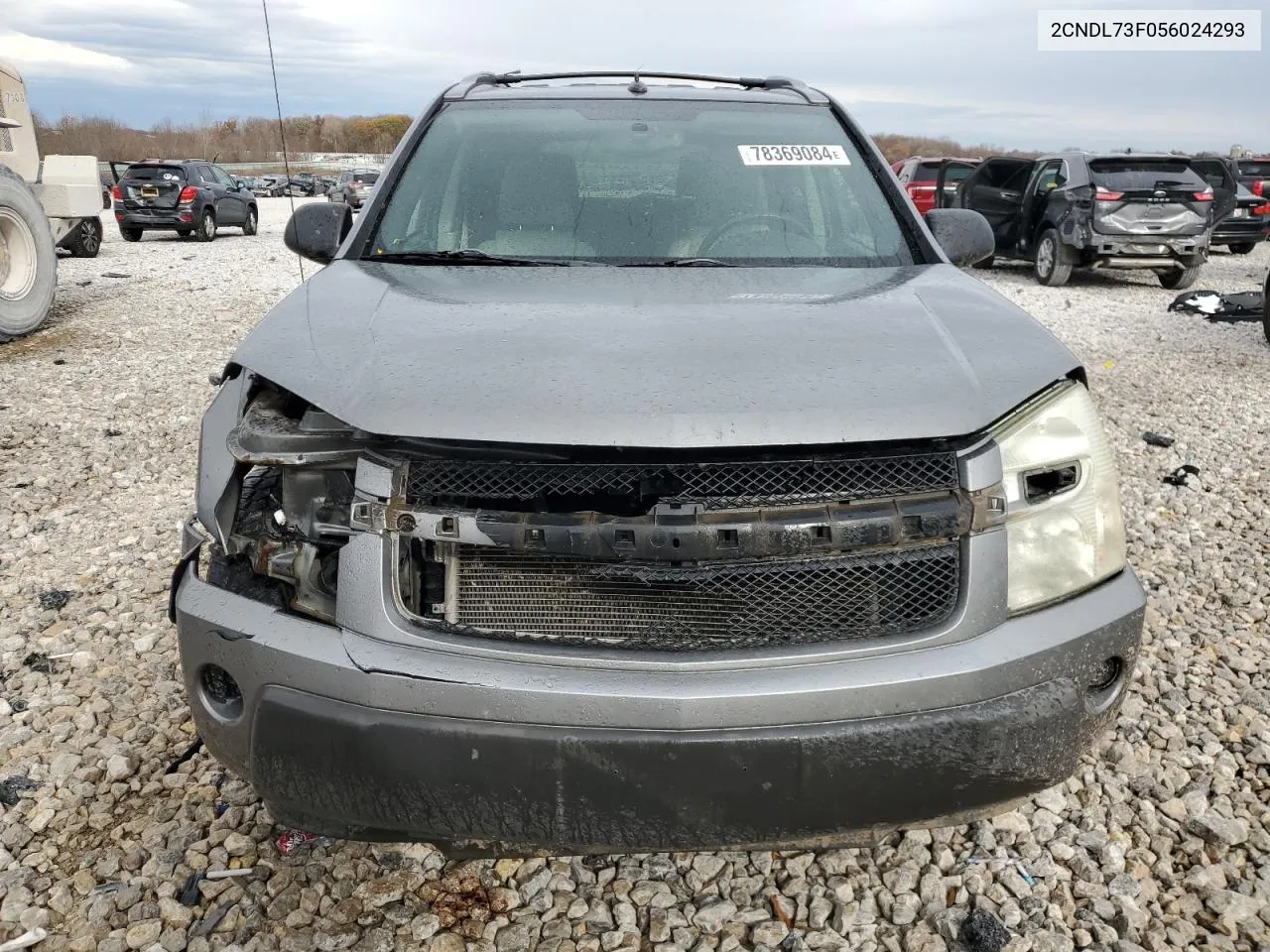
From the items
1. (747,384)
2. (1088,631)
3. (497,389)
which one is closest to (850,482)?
(747,384)

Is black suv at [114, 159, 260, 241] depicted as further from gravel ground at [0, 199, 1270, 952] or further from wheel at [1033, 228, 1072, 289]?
gravel ground at [0, 199, 1270, 952]

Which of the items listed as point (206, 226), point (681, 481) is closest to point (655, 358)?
point (681, 481)

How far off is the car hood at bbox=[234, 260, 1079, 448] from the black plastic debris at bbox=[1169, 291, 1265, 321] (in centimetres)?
945

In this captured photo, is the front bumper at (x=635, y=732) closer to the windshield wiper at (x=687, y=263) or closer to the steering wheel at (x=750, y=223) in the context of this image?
the windshield wiper at (x=687, y=263)

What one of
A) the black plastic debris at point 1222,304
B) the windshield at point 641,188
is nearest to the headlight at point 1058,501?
the windshield at point 641,188

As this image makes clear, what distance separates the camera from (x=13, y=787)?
8.27 ft

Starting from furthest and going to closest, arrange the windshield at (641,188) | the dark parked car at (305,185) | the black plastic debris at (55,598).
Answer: the dark parked car at (305,185)
the black plastic debris at (55,598)
the windshield at (641,188)

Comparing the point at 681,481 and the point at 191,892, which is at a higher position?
the point at 681,481

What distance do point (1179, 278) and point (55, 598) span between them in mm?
13080

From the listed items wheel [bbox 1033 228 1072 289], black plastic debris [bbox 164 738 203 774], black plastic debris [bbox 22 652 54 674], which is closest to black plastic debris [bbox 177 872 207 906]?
black plastic debris [bbox 164 738 203 774]

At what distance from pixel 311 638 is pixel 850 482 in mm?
1002

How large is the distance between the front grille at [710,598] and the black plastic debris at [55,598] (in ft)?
8.33

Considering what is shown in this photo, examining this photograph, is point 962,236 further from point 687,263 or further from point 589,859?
point 589,859

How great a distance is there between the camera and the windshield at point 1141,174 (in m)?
11.5
